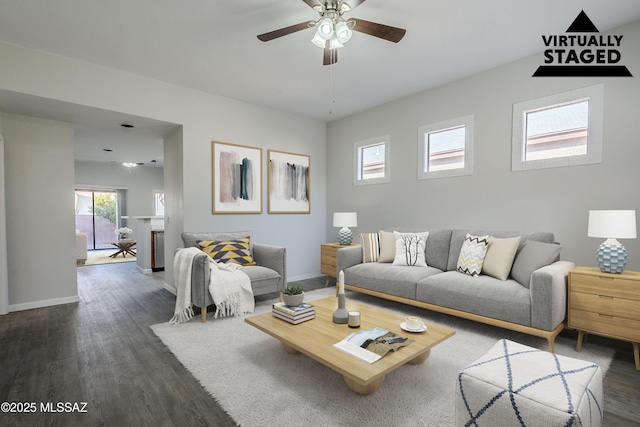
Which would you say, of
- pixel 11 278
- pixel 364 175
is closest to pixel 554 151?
pixel 364 175

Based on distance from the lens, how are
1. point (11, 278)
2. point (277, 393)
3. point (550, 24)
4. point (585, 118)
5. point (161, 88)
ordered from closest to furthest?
1. point (277, 393)
2. point (550, 24)
3. point (585, 118)
4. point (11, 278)
5. point (161, 88)

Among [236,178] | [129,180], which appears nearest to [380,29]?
[236,178]

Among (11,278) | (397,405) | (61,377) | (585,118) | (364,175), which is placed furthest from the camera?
(364,175)

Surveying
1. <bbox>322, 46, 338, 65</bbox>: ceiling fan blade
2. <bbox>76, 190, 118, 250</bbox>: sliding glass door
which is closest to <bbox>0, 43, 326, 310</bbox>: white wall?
<bbox>322, 46, 338, 65</bbox>: ceiling fan blade

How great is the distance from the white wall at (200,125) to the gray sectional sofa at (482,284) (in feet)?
4.96

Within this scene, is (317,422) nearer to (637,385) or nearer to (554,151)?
(637,385)

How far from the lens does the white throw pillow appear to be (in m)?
3.68

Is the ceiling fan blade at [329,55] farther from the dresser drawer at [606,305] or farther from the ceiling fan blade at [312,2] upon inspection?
the dresser drawer at [606,305]

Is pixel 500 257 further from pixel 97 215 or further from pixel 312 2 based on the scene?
pixel 97 215

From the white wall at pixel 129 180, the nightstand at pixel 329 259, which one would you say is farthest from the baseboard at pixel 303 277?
the white wall at pixel 129 180

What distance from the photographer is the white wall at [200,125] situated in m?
3.11

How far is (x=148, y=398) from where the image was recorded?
187cm

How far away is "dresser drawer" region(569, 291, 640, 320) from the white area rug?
0.37m

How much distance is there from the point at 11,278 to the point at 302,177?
3.97 m
